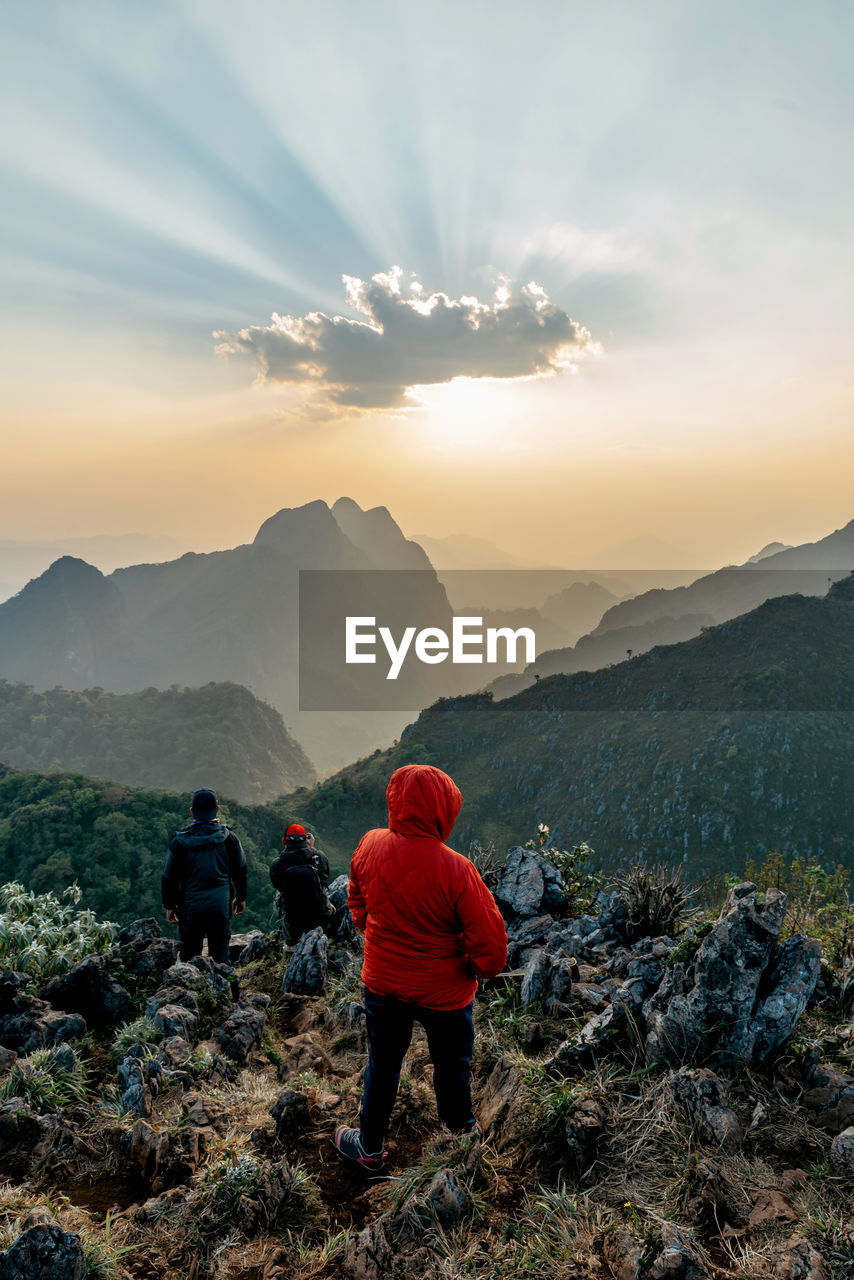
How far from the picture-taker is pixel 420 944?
3.52 meters

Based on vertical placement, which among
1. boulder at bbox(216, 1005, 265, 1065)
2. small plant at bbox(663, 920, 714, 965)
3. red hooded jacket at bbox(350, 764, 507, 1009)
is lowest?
boulder at bbox(216, 1005, 265, 1065)

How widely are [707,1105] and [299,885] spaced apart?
17.2 ft

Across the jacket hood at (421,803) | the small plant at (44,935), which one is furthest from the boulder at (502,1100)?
the small plant at (44,935)

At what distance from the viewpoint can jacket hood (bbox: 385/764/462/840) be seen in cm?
356

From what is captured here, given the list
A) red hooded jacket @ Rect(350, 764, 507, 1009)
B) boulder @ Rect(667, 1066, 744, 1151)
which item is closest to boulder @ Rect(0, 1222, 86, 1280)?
red hooded jacket @ Rect(350, 764, 507, 1009)

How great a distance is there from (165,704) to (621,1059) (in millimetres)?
147179

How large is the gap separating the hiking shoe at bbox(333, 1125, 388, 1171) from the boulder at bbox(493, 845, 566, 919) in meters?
3.91

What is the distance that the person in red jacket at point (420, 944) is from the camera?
3502 millimetres

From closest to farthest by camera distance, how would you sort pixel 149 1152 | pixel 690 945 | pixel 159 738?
1. pixel 149 1152
2. pixel 690 945
3. pixel 159 738

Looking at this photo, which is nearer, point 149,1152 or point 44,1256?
point 44,1256

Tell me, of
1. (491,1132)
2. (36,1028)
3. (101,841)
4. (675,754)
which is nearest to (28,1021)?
(36,1028)

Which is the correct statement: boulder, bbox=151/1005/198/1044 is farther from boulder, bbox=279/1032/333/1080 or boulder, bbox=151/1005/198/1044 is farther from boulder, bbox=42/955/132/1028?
boulder, bbox=279/1032/333/1080

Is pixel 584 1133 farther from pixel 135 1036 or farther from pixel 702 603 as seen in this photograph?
pixel 702 603

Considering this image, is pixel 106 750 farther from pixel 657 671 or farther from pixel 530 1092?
pixel 530 1092
